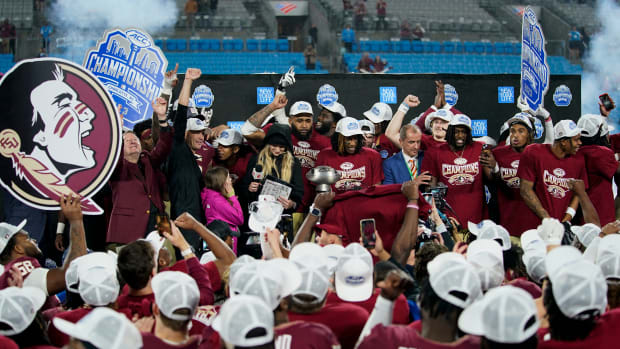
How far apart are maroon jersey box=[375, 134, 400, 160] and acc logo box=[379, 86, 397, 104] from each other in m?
1.30

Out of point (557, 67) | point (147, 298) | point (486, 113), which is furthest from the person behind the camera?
point (557, 67)

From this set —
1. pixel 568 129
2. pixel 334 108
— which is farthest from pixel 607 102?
pixel 334 108

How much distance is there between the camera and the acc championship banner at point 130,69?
702 centimetres

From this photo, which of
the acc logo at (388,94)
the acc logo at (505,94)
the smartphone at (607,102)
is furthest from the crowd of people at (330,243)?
the acc logo at (505,94)

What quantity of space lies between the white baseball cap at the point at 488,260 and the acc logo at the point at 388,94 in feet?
16.3

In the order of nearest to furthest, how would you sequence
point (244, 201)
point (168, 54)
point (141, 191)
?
point (141, 191) < point (244, 201) < point (168, 54)

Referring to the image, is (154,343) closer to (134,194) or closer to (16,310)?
(16,310)

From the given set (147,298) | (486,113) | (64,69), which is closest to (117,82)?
(64,69)

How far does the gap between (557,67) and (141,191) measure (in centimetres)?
1731

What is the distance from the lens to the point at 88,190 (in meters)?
5.30

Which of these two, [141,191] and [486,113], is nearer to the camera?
[141,191]

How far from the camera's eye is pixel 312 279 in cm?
356

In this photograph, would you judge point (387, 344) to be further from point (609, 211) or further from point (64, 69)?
point (609, 211)

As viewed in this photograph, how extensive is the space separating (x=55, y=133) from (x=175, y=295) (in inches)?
94.0
